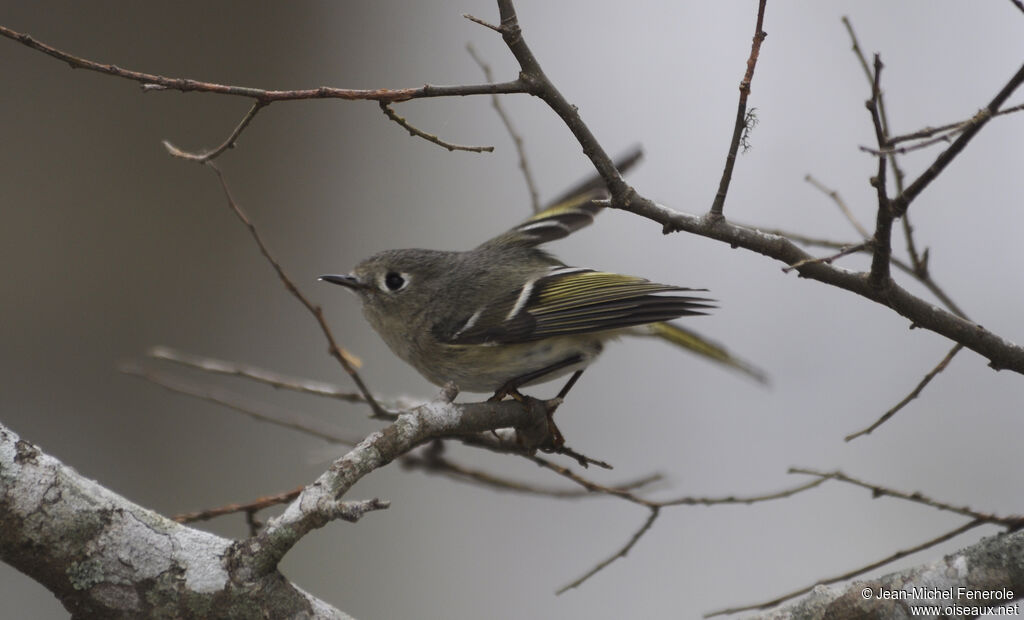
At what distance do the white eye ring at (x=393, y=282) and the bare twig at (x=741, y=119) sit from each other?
1157mm

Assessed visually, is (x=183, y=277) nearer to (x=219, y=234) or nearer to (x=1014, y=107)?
(x=219, y=234)

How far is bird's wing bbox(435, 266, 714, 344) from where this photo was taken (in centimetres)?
176

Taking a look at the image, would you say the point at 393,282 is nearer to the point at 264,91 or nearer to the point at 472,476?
the point at 472,476

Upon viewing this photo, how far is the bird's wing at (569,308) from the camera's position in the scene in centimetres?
176

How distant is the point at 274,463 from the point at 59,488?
7.75ft

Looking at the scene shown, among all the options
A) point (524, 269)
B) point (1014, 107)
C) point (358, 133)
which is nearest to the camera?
point (1014, 107)

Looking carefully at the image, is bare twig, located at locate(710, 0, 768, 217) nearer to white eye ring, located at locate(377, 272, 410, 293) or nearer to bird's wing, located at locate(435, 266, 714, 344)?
bird's wing, located at locate(435, 266, 714, 344)

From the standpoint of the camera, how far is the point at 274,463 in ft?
11.0

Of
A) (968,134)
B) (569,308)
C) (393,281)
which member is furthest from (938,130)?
(393,281)

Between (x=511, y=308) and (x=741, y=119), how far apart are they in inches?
38.7

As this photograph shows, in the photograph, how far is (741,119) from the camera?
3.62ft

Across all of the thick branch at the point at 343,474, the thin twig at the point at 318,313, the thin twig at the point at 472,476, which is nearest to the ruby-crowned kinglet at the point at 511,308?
the thin twig at the point at 472,476

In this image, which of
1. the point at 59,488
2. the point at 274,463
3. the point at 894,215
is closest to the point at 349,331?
the point at 274,463

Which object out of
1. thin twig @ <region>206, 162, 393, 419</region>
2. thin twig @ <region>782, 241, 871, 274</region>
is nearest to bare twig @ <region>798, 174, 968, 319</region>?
thin twig @ <region>782, 241, 871, 274</region>
